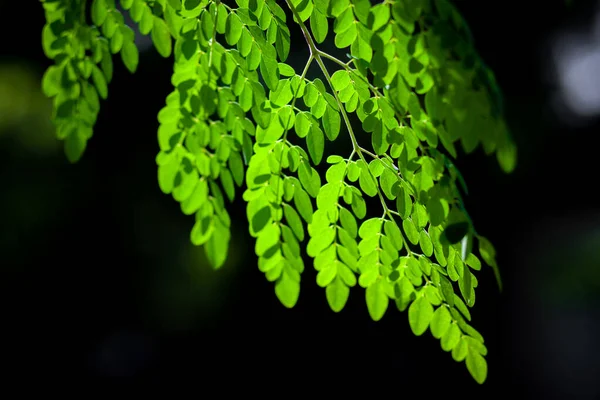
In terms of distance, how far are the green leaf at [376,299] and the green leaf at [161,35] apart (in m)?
0.68

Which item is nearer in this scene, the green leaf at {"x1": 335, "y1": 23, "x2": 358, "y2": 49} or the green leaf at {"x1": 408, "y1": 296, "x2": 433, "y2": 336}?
the green leaf at {"x1": 335, "y1": 23, "x2": 358, "y2": 49}

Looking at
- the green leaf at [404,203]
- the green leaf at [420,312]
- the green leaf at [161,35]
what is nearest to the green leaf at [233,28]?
the green leaf at [161,35]

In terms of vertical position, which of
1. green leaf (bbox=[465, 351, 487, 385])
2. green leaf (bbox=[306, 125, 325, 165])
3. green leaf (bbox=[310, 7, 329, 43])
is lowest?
green leaf (bbox=[465, 351, 487, 385])

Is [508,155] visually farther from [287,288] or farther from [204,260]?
[204,260]

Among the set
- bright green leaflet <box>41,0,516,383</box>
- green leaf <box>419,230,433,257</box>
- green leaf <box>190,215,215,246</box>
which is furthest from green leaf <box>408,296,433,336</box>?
green leaf <box>190,215,215,246</box>

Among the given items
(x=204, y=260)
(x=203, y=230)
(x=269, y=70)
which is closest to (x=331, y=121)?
(x=269, y=70)

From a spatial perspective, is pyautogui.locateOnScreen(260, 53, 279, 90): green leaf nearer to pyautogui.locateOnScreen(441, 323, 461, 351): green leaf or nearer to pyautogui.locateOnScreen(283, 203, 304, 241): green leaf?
pyautogui.locateOnScreen(283, 203, 304, 241): green leaf

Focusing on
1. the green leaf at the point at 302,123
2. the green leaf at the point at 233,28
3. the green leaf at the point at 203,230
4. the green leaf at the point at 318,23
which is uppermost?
the green leaf at the point at 318,23

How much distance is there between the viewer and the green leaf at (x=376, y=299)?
1.42m

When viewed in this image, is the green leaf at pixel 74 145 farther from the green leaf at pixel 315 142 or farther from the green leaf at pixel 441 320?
the green leaf at pixel 441 320

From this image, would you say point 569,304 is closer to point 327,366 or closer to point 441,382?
point 441,382

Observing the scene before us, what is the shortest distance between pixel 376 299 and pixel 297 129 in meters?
0.42

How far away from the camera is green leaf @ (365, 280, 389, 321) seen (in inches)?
55.7

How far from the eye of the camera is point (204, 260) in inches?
250
